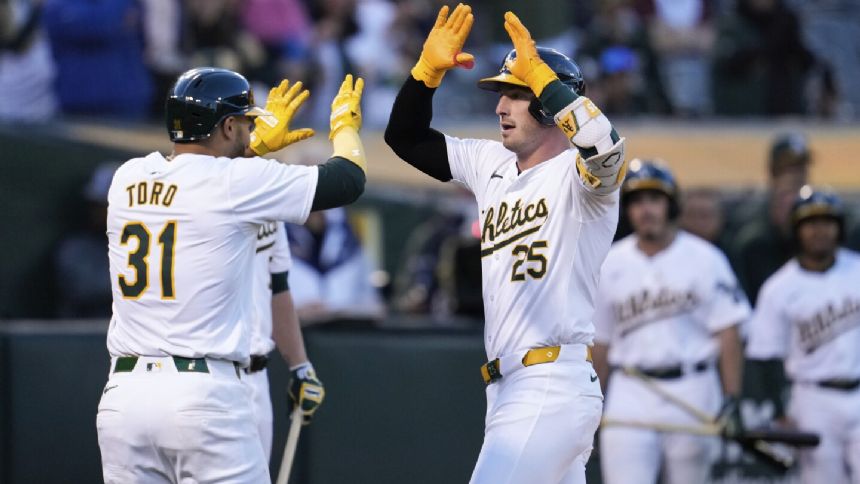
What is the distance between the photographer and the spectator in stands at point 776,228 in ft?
33.1

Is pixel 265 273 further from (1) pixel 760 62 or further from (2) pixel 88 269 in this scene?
(1) pixel 760 62

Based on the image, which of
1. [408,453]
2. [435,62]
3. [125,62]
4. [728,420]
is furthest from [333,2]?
[435,62]

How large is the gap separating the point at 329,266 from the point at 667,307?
2572mm

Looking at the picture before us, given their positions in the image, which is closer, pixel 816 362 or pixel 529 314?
pixel 529 314

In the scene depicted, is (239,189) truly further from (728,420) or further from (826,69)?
(826,69)

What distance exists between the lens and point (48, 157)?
34.3 ft

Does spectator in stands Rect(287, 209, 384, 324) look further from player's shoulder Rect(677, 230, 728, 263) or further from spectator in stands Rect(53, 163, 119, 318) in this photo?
player's shoulder Rect(677, 230, 728, 263)

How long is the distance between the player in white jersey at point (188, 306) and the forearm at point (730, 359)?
3271 millimetres

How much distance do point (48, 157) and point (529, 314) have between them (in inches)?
223

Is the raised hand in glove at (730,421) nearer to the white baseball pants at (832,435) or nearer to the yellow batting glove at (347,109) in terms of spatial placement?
the white baseball pants at (832,435)

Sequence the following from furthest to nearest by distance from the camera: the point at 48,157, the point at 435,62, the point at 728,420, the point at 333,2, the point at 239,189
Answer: the point at 333,2, the point at 48,157, the point at 728,420, the point at 435,62, the point at 239,189

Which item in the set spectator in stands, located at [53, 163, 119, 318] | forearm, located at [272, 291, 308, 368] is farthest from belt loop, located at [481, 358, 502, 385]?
spectator in stands, located at [53, 163, 119, 318]

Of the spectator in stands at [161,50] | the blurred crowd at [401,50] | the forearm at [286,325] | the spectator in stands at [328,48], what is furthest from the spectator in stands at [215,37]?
the forearm at [286,325]

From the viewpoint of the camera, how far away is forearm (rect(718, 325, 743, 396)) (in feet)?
27.0
